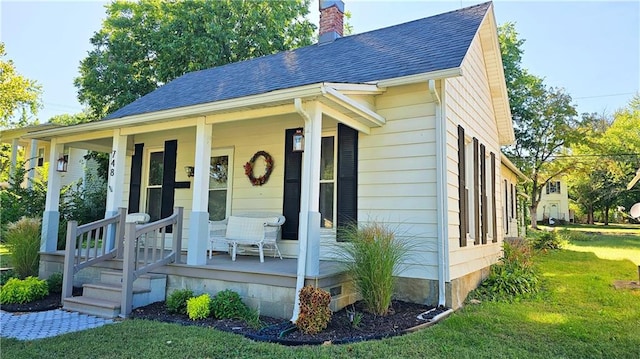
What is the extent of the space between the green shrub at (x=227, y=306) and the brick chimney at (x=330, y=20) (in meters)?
6.12

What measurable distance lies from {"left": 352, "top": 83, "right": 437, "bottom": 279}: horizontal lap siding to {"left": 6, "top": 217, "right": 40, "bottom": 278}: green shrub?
5710 millimetres

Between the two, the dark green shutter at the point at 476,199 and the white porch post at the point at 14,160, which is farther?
the white porch post at the point at 14,160

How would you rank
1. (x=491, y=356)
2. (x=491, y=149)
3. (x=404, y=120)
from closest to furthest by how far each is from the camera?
(x=491, y=356)
(x=404, y=120)
(x=491, y=149)

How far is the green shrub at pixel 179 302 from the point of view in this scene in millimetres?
4871

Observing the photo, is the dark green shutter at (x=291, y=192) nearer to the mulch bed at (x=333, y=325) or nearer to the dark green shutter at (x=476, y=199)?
the mulch bed at (x=333, y=325)

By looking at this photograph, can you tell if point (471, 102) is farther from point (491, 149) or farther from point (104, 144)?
point (104, 144)

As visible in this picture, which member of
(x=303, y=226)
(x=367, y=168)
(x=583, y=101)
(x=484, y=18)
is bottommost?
(x=303, y=226)

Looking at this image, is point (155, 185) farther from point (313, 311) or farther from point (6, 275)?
point (313, 311)

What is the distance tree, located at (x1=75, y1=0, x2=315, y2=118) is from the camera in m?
15.1

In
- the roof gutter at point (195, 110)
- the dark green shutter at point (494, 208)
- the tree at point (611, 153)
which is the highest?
the tree at point (611, 153)

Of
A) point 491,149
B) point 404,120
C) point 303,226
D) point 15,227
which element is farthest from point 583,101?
point 15,227

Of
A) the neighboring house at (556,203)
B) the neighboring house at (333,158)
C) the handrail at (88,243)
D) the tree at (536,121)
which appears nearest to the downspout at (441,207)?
the neighboring house at (333,158)

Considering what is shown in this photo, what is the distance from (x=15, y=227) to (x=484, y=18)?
28.9 ft

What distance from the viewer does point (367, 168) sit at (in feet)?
18.8
